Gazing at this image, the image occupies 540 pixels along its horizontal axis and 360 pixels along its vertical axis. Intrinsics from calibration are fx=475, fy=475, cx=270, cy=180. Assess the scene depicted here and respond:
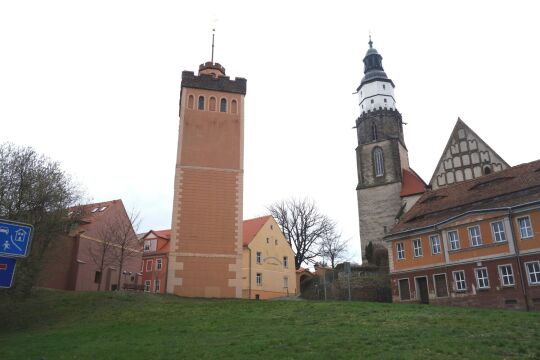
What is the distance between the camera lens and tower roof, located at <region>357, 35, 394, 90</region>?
6106 centimetres

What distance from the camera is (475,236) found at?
29.7m

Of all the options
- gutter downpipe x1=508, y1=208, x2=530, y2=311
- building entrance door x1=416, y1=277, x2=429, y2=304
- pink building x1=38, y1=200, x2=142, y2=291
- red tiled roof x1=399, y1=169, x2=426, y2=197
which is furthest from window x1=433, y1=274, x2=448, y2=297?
pink building x1=38, y1=200, x2=142, y2=291

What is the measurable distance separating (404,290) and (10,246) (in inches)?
1181

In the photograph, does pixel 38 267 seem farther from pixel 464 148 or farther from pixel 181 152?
pixel 464 148

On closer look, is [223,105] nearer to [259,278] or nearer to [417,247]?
[417,247]

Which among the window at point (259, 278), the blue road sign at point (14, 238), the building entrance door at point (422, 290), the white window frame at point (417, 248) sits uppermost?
the white window frame at point (417, 248)

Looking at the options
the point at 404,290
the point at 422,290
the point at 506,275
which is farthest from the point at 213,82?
the point at 506,275

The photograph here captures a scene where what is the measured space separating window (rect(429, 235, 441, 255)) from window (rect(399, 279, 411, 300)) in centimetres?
307

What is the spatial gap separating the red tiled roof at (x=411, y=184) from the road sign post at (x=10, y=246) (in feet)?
156

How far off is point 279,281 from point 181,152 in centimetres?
2276

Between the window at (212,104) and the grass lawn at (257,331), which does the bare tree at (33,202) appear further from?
the window at (212,104)

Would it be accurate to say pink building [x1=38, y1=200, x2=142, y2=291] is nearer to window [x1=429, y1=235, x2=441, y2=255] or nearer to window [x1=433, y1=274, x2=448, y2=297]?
window [x1=429, y1=235, x2=441, y2=255]

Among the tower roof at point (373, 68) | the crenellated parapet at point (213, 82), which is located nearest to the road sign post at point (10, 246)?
the crenellated parapet at point (213, 82)

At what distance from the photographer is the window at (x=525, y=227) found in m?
27.0
